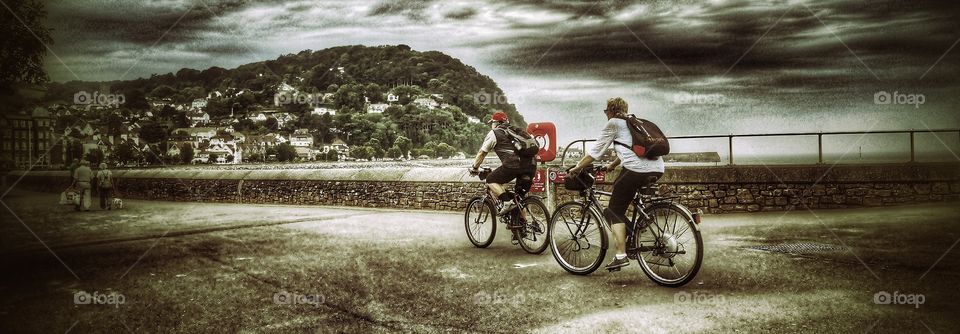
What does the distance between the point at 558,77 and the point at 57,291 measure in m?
16.5

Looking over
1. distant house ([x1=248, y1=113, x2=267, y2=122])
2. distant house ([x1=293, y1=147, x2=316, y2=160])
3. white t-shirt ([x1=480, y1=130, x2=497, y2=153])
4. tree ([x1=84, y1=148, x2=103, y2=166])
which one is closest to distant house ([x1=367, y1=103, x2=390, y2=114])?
distant house ([x1=293, y1=147, x2=316, y2=160])

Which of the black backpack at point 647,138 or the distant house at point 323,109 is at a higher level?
the distant house at point 323,109

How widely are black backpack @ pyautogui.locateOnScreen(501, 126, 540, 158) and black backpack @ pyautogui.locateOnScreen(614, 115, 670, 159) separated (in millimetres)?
1551

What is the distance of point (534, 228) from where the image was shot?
5402mm

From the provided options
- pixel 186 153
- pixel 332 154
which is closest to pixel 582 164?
pixel 186 153

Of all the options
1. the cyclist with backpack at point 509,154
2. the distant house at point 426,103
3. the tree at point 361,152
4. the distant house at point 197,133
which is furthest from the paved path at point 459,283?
the distant house at point 426,103

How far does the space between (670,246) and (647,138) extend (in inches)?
31.6

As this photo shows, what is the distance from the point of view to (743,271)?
4410mm

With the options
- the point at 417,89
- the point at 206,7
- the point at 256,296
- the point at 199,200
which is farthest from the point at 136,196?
the point at 256,296

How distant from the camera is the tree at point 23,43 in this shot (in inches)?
365

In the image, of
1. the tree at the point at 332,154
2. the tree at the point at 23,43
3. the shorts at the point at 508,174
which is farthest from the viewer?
the tree at the point at 332,154

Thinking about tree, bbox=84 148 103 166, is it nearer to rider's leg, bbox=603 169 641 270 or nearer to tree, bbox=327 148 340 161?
tree, bbox=327 148 340 161

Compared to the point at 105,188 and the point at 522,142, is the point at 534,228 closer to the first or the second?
the point at 522,142

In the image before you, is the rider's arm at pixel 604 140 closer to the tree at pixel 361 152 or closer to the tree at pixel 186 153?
the tree at pixel 186 153
